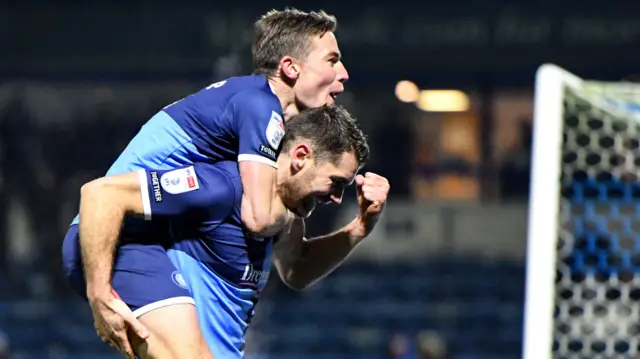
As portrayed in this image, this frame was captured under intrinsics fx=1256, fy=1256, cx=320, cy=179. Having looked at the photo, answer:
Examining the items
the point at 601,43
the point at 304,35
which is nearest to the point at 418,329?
the point at 601,43

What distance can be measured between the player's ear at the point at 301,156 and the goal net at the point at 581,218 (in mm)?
1000

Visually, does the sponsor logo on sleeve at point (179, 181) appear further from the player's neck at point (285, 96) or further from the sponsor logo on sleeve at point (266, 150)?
the player's neck at point (285, 96)

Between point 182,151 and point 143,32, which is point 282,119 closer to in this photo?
point 182,151

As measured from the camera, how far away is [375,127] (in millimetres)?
14875

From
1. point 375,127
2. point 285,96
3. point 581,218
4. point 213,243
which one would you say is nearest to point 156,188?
point 213,243

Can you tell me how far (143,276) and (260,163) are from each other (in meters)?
0.47

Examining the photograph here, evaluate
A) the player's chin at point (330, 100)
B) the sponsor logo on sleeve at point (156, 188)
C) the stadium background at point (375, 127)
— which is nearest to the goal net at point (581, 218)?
the player's chin at point (330, 100)

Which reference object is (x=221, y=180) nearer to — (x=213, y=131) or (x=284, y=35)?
(x=213, y=131)

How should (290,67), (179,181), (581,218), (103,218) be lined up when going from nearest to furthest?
(103,218)
(179,181)
(290,67)
(581,218)

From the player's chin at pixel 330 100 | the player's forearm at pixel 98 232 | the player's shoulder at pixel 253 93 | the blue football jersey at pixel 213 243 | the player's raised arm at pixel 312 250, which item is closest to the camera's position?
the player's forearm at pixel 98 232

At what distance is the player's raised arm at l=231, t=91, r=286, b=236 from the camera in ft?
11.9

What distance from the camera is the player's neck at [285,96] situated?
3914mm

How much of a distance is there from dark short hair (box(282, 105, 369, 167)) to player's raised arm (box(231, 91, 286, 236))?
0.05m

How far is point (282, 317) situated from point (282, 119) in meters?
10.6
